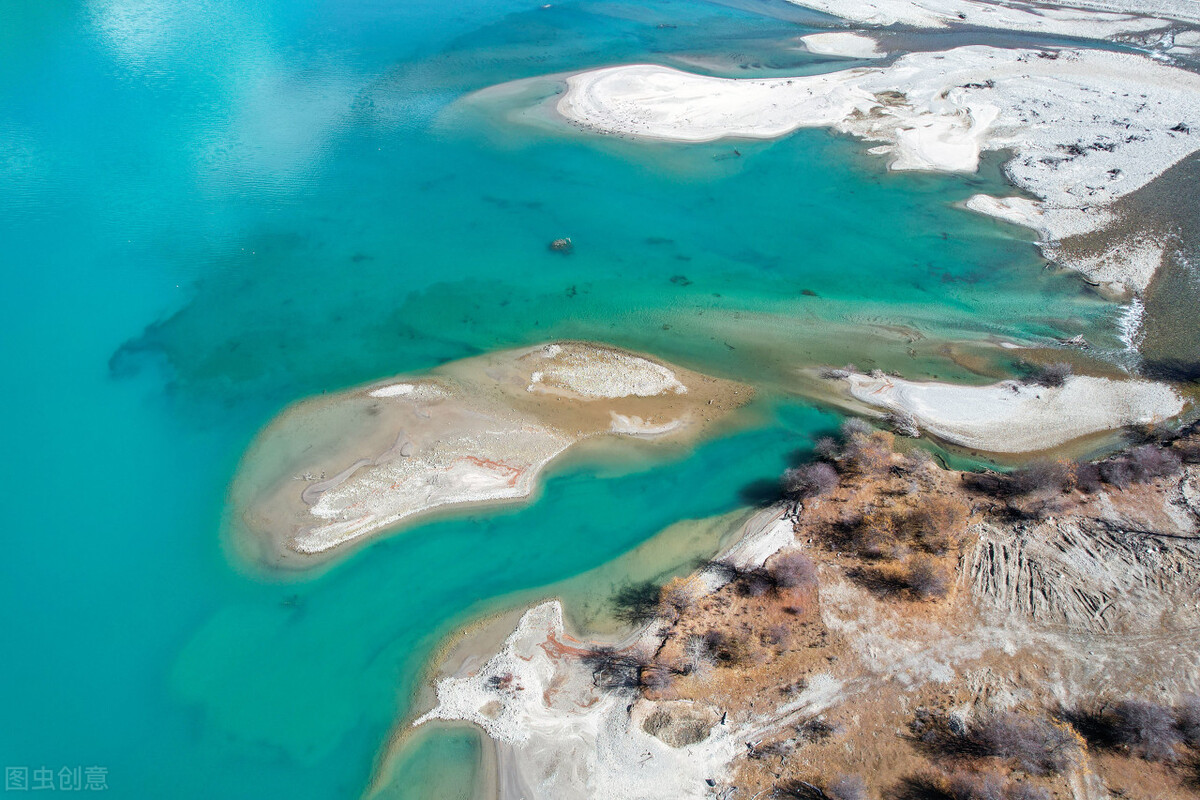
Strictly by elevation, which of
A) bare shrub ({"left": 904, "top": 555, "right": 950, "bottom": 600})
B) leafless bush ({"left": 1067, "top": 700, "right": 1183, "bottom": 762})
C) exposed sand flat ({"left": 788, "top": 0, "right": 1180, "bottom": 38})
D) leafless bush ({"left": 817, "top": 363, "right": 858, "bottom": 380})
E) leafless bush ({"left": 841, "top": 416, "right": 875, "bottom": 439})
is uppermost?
exposed sand flat ({"left": 788, "top": 0, "right": 1180, "bottom": 38})

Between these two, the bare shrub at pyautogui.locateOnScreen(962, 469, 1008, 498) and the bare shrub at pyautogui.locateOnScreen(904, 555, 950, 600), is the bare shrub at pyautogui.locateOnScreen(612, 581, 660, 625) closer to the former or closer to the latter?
the bare shrub at pyautogui.locateOnScreen(904, 555, 950, 600)

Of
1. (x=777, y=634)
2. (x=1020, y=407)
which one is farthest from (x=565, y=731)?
(x=1020, y=407)

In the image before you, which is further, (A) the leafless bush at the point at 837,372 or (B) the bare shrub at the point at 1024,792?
(A) the leafless bush at the point at 837,372

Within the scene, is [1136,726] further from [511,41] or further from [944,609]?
[511,41]

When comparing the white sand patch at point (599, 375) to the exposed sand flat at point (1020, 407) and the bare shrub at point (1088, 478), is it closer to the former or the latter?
the exposed sand flat at point (1020, 407)

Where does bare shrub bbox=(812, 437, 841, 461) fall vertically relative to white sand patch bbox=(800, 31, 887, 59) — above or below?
below

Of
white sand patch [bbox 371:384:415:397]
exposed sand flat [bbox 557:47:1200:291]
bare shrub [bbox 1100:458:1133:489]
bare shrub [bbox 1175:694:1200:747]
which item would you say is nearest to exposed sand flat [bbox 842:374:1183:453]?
bare shrub [bbox 1100:458:1133:489]

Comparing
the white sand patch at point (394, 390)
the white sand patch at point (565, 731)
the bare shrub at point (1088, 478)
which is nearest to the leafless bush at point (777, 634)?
the white sand patch at point (565, 731)
